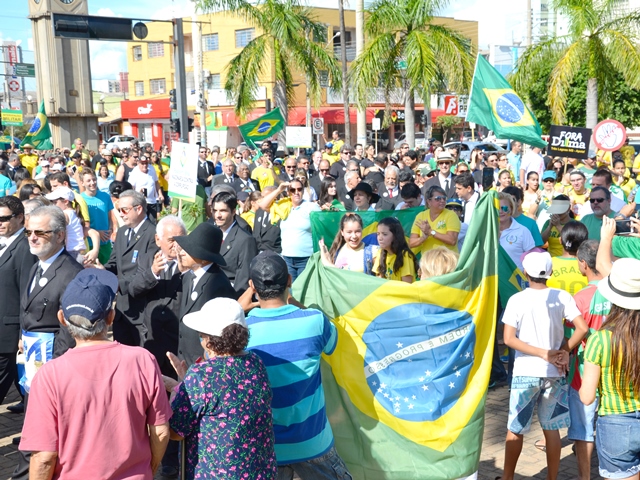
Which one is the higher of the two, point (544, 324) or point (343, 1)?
point (343, 1)

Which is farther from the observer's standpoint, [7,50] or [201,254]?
[7,50]

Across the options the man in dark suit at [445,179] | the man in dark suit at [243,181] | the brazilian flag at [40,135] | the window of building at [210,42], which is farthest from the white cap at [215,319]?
the window of building at [210,42]

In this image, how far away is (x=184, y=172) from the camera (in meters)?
8.27

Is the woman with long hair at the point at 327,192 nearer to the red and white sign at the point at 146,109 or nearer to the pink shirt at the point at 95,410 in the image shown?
the pink shirt at the point at 95,410

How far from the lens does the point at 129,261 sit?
6.29m

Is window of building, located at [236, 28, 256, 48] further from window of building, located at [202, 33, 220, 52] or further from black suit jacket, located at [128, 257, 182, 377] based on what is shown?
black suit jacket, located at [128, 257, 182, 377]

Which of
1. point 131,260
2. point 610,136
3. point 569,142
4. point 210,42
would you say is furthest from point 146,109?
point 131,260

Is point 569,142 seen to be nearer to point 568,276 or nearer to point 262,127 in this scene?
point 262,127

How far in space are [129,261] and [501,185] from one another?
648cm

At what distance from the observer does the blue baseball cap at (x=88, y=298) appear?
10.8 feet

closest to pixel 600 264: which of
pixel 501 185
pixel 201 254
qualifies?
pixel 201 254

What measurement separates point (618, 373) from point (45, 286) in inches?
148

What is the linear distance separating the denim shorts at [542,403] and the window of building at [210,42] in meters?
53.5

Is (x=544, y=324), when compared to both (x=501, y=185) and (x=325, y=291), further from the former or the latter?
(x=501, y=185)
